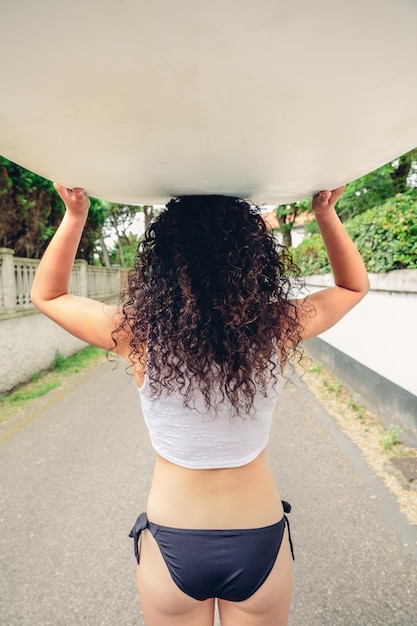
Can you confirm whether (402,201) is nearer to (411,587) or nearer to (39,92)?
(411,587)

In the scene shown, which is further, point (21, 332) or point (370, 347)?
point (21, 332)

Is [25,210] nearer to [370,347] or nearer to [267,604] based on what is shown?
[370,347]

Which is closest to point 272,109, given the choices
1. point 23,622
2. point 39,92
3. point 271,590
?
point 39,92

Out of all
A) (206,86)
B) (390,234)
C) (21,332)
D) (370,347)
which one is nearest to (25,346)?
(21,332)

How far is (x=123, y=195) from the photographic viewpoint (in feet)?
4.04

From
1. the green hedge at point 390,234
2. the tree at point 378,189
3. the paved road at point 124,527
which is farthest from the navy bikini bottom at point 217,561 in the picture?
the tree at point 378,189

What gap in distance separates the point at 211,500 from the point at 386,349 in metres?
3.76

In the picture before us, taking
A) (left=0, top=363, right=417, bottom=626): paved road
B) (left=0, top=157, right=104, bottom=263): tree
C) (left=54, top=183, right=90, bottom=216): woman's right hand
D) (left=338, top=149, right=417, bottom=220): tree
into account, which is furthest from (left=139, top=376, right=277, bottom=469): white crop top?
(left=338, top=149, right=417, bottom=220): tree

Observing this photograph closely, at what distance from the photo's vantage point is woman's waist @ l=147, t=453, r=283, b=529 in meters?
1.06

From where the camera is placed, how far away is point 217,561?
3.40 ft

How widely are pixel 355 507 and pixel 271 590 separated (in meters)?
2.09

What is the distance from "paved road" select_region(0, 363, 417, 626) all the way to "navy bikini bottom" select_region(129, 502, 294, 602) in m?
1.24

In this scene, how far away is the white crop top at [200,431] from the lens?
1.04m

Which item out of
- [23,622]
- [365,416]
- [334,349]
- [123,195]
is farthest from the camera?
[334,349]
